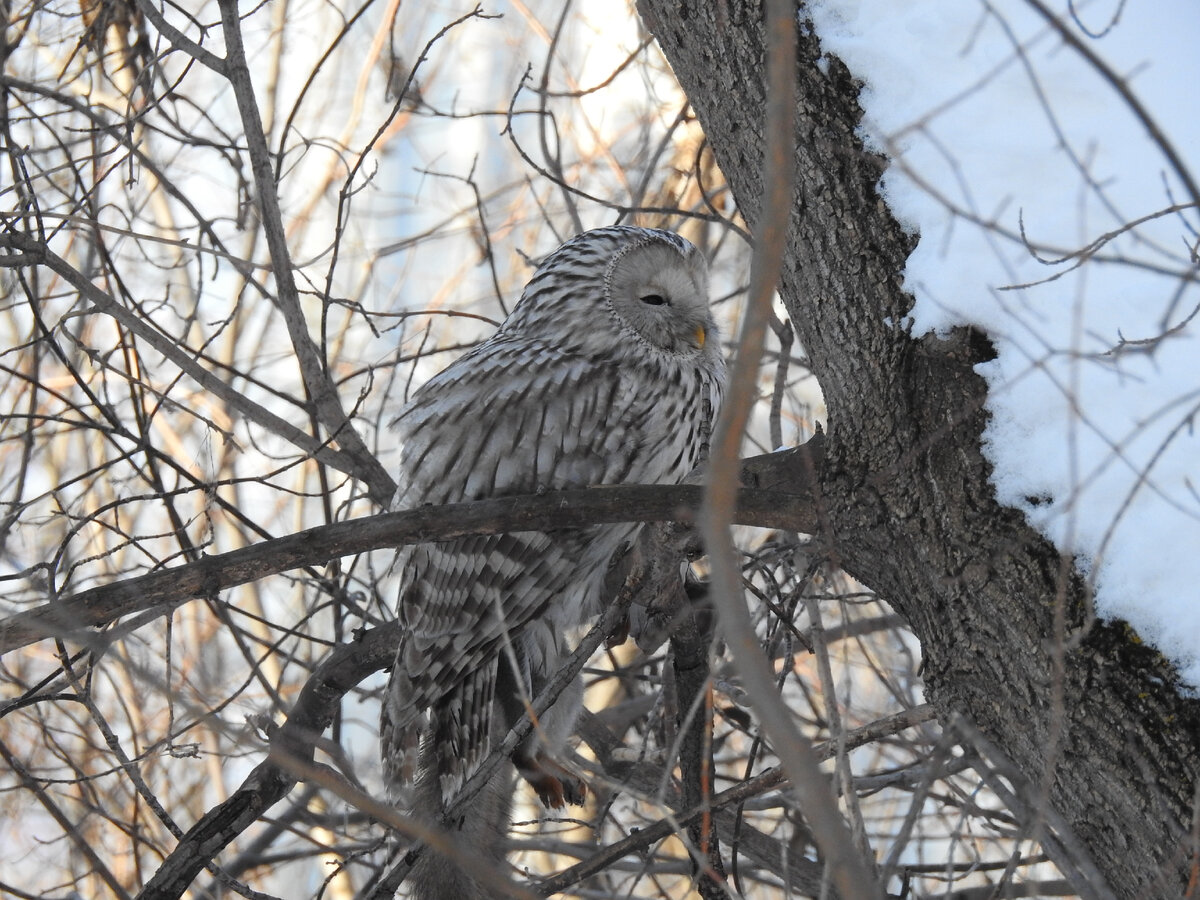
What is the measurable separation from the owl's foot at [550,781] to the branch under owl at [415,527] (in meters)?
1.09

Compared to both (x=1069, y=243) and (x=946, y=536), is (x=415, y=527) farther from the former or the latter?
(x=1069, y=243)

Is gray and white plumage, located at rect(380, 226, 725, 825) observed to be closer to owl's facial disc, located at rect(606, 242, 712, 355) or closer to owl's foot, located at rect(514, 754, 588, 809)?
owl's facial disc, located at rect(606, 242, 712, 355)

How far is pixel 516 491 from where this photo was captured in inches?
112

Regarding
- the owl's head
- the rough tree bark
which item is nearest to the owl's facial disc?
the owl's head

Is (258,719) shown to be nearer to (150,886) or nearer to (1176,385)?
(150,886)

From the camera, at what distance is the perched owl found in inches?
110

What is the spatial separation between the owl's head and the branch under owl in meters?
1.10

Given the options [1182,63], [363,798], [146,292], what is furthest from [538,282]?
[146,292]

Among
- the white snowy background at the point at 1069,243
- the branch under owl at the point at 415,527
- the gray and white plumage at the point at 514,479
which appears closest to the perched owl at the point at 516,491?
the gray and white plumage at the point at 514,479

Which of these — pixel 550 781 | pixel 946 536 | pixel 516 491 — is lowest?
pixel 946 536

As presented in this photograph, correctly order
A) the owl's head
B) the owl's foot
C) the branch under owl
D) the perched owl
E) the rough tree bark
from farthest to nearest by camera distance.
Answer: the owl's head < the owl's foot < the perched owl < the branch under owl < the rough tree bark

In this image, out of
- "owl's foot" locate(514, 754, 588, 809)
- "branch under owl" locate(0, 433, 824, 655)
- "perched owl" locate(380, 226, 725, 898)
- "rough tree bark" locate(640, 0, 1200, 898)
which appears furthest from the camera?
"owl's foot" locate(514, 754, 588, 809)

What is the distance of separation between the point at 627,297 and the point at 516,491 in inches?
28.6

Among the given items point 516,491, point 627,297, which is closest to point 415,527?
point 516,491
